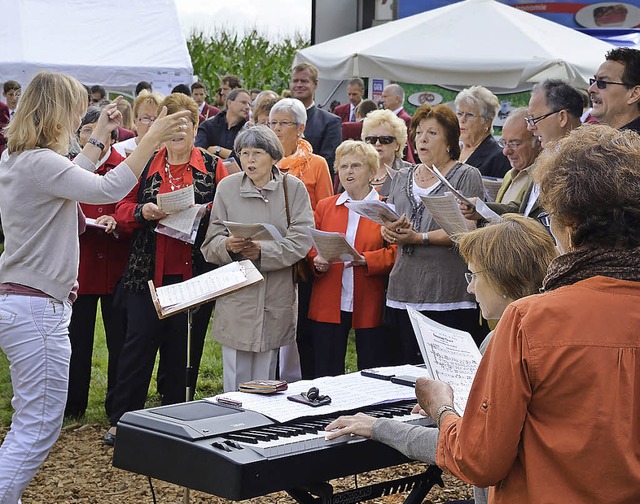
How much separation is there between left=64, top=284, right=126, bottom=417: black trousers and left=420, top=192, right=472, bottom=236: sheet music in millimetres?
2253

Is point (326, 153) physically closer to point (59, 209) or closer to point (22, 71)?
point (59, 209)

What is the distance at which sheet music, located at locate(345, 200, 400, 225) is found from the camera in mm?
5379

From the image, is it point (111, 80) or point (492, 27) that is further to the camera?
point (111, 80)

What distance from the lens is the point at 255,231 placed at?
5.68m

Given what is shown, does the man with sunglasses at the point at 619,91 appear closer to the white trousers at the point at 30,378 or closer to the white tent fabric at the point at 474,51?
the white trousers at the point at 30,378

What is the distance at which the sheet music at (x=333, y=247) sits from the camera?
566 centimetres

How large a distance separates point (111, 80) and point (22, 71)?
1386mm

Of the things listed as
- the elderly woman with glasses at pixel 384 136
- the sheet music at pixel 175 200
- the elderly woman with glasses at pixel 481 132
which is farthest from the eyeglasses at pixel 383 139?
the sheet music at pixel 175 200

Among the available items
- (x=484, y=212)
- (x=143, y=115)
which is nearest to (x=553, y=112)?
(x=484, y=212)

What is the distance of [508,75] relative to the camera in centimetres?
933

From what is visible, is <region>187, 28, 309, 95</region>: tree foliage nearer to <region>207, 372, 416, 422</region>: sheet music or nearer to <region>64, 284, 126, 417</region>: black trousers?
<region>64, 284, 126, 417</region>: black trousers

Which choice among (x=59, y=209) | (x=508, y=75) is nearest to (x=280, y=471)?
(x=59, y=209)

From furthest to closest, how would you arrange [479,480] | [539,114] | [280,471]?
[539,114] → [280,471] → [479,480]

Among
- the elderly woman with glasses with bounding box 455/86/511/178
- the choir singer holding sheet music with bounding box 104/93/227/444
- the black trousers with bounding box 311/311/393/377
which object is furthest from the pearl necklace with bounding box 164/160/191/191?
the elderly woman with glasses with bounding box 455/86/511/178
